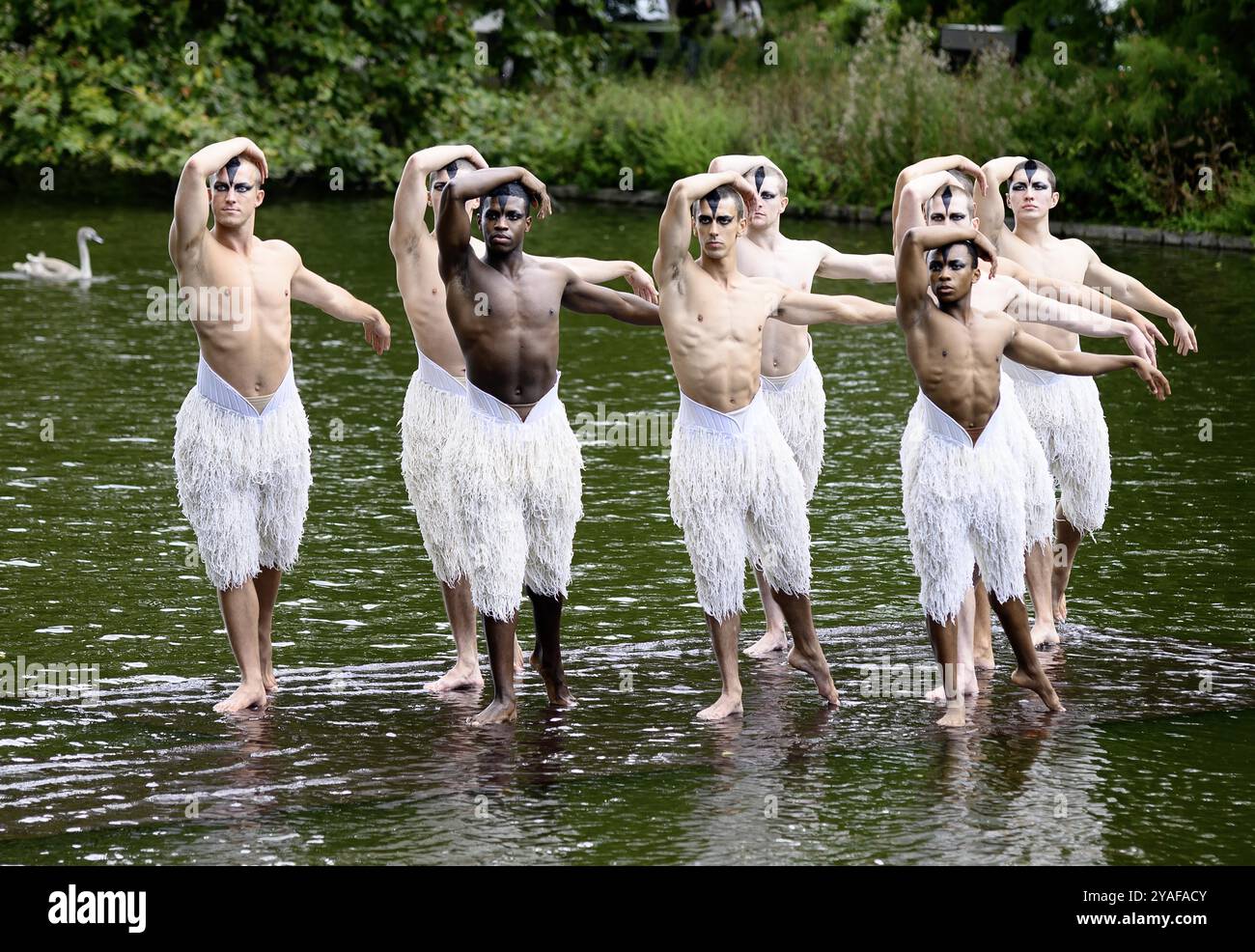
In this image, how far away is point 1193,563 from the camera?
33.4ft

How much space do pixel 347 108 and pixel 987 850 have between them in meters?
23.8

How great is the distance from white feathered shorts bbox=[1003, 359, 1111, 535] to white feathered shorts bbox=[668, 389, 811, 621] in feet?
5.17

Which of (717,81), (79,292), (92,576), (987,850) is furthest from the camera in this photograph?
(717,81)

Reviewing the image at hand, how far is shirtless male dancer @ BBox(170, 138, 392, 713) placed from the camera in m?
7.96

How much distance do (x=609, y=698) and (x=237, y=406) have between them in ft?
6.06

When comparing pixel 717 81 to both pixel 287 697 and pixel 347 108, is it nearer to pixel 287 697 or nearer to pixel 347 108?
pixel 347 108

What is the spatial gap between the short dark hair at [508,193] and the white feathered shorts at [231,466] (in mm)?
1064

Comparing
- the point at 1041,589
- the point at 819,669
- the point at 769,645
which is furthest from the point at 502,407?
the point at 1041,589

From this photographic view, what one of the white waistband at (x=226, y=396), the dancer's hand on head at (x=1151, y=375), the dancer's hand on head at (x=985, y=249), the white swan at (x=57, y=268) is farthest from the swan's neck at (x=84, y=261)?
the dancer's hand on head at (x=1151, y=375)

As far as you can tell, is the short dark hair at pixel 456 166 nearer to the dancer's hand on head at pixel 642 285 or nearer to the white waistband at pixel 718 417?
the dancer's hand on head at pixel 642 285

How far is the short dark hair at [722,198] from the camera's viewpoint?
777 centimetres

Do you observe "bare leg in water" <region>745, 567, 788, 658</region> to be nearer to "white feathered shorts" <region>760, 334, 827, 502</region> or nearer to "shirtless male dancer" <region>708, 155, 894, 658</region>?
"shirtless male dancer" <region>708, 155, 894, 658</region>

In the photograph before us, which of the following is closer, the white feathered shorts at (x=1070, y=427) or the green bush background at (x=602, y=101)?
the white feathered shorts at (x=1070, y=427)

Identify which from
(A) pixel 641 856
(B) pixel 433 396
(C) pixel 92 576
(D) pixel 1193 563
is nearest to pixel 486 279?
(B) pixel 433 396
